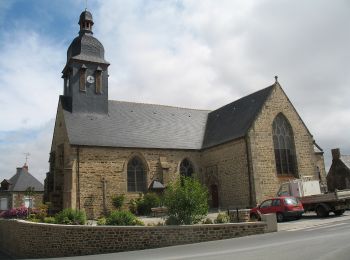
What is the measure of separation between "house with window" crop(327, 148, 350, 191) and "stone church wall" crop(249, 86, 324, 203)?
13405mm

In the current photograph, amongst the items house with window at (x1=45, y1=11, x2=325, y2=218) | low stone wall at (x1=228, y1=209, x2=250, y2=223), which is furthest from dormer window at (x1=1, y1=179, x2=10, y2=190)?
low stone wall at (x1=228, y1=209, x2=250, y2=223)

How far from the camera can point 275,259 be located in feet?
29.1

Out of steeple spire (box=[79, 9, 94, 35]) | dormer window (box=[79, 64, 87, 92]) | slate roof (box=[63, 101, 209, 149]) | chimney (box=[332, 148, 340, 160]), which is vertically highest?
steeple spire (box=[79, 9, 94, 35])

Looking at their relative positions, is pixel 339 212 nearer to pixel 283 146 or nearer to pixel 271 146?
pixel 271 146

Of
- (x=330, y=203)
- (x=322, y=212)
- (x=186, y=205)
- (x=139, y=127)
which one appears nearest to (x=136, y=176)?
(x=139, y=127)

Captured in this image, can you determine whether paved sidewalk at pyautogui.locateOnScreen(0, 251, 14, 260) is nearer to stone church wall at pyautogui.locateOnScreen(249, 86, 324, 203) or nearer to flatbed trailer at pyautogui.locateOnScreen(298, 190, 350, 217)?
stone church wall at pyautogui.locateOnScreen(249, 86, 324, 203)

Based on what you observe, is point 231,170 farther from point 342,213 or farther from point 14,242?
point 14,242

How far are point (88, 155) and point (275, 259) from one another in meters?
18.9

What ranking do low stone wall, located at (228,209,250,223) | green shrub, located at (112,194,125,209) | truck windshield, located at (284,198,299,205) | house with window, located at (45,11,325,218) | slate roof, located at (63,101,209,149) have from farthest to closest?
slate roof, located at (63,101,209,149)
green shrub, located at (112,194,125,209)
house with window, located at (45,11,325,218)
truck windshield, located at (284,198,299,205)
low stone wall, located at (228,209,250,223)

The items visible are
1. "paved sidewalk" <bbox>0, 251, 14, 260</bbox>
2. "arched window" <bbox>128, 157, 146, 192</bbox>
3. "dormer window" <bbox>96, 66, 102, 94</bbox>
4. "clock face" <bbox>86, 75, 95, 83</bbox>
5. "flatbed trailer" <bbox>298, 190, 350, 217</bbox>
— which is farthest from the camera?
"dormer window" <bbox>96, 66, 102, 94</bbox>

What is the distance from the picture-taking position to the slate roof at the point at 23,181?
138 ft

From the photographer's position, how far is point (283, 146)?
27.6 m

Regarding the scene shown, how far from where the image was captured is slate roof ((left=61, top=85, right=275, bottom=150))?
2702 cm

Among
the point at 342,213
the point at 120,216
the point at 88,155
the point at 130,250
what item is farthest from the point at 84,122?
the point at 342,213
